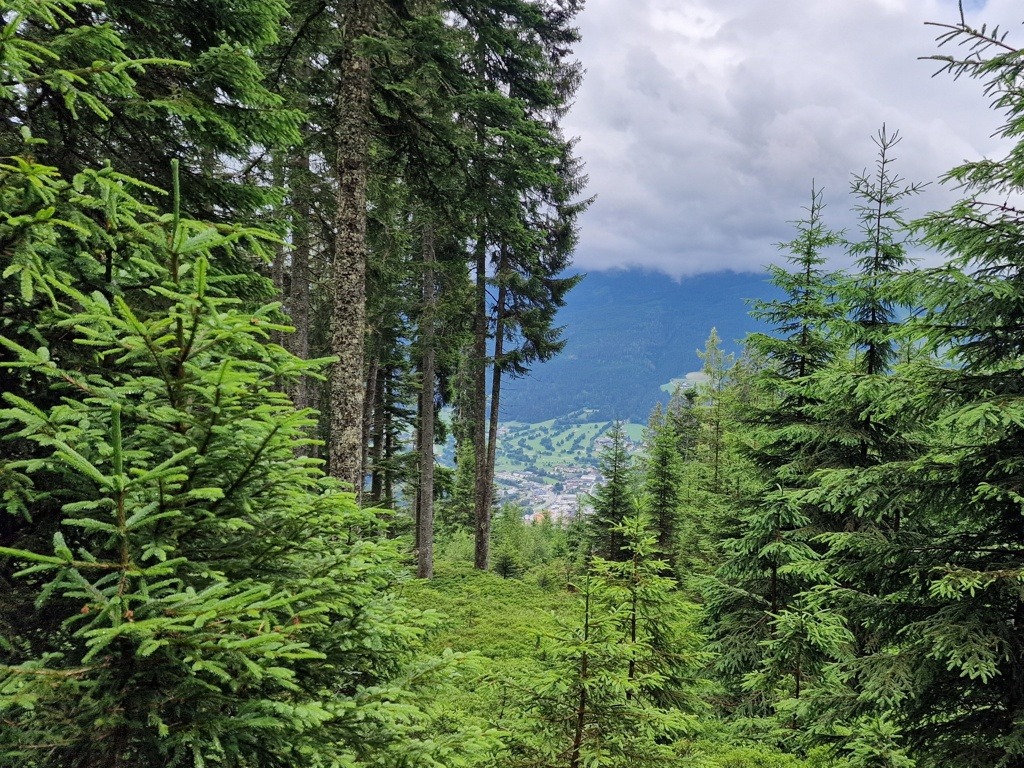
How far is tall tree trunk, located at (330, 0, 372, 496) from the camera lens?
778cm

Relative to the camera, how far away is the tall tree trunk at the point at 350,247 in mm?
7781

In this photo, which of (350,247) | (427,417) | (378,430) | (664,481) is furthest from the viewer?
(378,430)

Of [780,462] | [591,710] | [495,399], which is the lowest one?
[591,710]

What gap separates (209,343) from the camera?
84.7 inches

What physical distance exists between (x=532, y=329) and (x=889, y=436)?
1267 centimetres

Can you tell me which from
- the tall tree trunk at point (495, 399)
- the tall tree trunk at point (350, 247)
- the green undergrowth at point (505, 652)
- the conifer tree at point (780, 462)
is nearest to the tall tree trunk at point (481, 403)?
the tall tree trunk at point (495, 399)

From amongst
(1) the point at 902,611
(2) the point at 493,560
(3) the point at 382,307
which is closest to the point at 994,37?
(1) the point at 902,611

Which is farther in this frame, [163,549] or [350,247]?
[350,247]

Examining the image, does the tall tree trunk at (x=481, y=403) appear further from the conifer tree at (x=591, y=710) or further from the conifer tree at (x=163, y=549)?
the conifer tree at (x=163, y=549)

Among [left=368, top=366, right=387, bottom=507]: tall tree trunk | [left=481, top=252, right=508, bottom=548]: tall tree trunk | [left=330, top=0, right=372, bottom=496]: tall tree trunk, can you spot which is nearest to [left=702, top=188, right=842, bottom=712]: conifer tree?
[left=330, top=0, right=372, bottom=496]: tall tree trunk

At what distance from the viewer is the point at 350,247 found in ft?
26.3

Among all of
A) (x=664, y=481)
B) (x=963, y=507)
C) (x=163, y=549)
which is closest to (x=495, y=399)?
(x=664, y=481)

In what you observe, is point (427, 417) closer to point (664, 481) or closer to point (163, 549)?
point (664, 481)

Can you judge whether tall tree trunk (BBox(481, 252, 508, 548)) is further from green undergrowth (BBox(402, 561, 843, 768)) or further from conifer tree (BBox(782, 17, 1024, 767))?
conifer tree (BBox(782, 17, 1024, 767))
